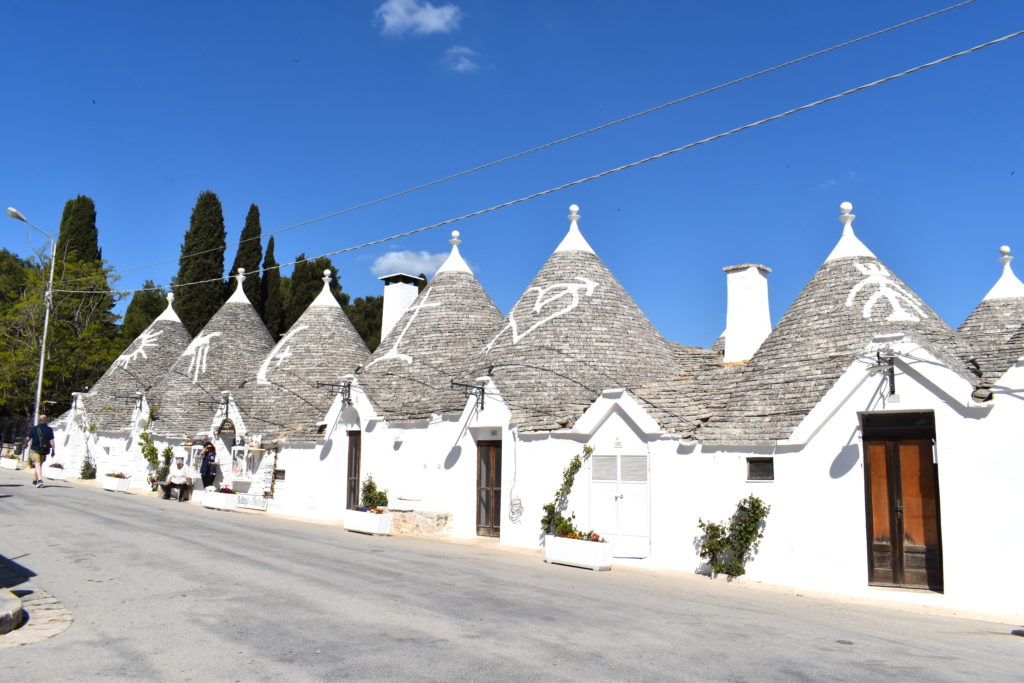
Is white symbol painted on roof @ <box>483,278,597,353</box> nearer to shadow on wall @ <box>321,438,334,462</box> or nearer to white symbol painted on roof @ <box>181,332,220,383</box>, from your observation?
shadow on wall @ <box>321,438,334,462</box>

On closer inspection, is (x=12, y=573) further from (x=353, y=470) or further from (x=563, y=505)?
(x=353, y=470)

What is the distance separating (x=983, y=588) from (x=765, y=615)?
382 cm

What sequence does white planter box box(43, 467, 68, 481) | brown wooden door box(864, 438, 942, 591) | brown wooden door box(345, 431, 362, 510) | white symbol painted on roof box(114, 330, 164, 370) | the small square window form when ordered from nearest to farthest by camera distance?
brown wooden door box(864, 438, 942, 591), the small square window, brown wooden door box(345, 431, 362, 510), white planter box box(43, 467, 68, 481), white symbol painted on roof box(114, 330, 164, 370)

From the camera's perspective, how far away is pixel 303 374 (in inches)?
1070

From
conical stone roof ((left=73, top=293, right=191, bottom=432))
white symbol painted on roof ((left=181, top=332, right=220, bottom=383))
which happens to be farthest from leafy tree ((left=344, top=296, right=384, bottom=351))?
white symbol painted on roof ((left=181, top=332, right=220, bottom=383))

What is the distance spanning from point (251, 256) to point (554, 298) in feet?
112

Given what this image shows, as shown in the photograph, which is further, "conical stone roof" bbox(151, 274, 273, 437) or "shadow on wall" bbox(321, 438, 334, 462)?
"conical stone roof" bbox(151, 274, 273, 437)

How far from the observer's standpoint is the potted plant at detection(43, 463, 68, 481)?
3195 centimetres

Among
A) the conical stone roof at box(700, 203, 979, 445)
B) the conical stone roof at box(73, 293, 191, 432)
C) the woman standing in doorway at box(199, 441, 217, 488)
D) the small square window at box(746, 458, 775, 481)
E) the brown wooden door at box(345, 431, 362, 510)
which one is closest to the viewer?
the small square window at box(746, 458, 775, 481)

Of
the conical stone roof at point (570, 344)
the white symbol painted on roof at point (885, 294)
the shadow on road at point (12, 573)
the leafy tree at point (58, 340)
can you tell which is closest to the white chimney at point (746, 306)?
the conical stone roof at point (570, 344)

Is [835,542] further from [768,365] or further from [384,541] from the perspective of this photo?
[384,541]

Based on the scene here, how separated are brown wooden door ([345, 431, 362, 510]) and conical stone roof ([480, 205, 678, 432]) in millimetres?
4590

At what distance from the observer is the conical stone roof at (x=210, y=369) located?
29062 mm

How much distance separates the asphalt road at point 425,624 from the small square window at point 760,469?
182 cm
